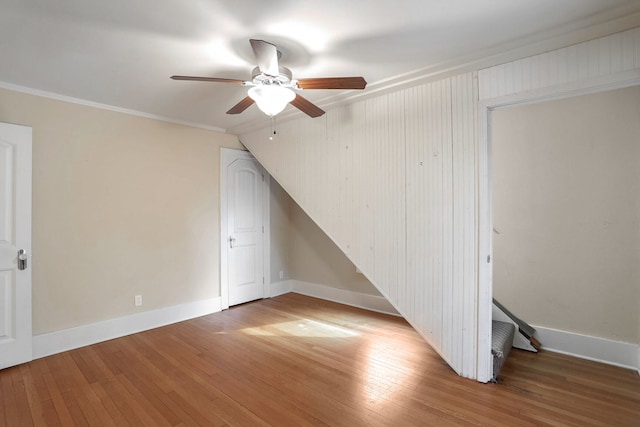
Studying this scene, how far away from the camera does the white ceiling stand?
5.80ft

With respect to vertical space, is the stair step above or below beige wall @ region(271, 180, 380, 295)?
below

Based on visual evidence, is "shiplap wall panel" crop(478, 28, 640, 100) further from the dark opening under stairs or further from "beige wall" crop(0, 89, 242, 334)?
"beige wall" crop(0, 89, 242, 334)

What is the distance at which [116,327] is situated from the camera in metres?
3.38

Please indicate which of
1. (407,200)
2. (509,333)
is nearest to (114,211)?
(407,200)

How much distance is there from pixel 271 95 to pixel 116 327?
305 centimetres

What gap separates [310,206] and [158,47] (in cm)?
205

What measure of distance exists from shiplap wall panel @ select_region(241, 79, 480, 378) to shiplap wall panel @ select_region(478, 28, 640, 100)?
0.21 meters

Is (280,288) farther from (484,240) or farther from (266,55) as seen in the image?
(266,55)

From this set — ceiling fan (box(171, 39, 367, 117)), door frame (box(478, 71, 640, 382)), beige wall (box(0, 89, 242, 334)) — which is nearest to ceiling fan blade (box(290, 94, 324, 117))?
ceiling fan (box(171, 39, 367, 117))

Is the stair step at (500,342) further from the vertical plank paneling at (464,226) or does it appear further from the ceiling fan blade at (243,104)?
the ceiling fan blade at (243,104)

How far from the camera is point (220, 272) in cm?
433

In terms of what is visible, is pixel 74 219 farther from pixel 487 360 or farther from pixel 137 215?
pixel 487 360

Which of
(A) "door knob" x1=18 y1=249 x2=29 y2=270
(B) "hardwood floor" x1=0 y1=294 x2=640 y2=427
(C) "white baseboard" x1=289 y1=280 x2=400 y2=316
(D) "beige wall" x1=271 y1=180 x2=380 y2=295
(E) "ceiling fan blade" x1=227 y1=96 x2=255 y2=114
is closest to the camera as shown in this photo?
(B) "hardwood floor" x1=0 y1=294 x2=640 y2=427

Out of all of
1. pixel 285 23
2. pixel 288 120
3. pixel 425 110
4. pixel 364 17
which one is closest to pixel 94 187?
pixel 288 120
